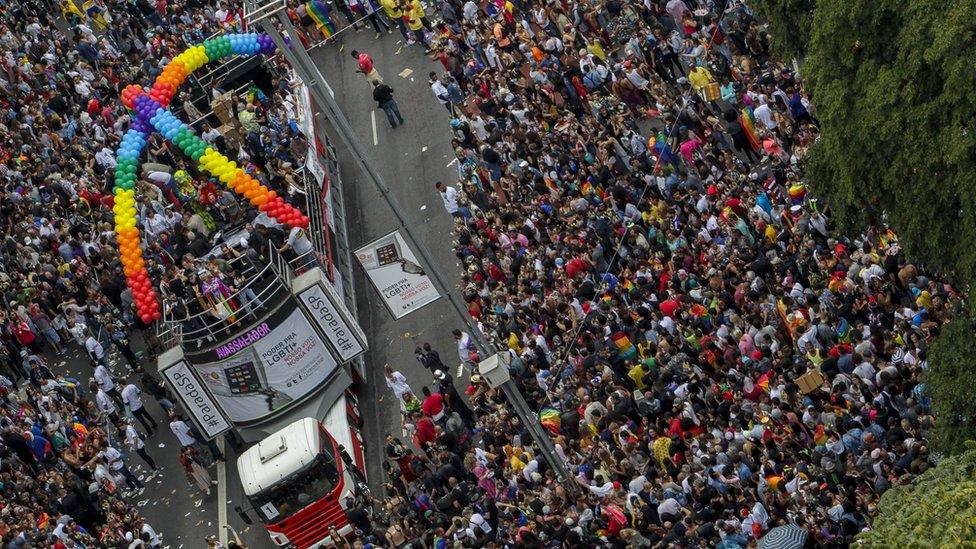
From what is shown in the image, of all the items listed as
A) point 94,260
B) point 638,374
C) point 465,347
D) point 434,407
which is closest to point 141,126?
point 94,260

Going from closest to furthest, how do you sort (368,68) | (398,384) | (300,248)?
(398,384) → (300,248) → (368,68)

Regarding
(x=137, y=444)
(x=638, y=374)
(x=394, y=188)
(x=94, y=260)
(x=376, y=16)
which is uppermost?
(x=376, y=16)

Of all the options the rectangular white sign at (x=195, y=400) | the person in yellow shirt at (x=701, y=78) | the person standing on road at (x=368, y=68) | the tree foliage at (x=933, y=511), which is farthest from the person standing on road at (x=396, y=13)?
the tree foliage at (x=933, y=511)

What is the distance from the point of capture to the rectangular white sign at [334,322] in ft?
139

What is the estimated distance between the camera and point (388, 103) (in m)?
52.7

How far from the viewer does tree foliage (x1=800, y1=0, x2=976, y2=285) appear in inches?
1094

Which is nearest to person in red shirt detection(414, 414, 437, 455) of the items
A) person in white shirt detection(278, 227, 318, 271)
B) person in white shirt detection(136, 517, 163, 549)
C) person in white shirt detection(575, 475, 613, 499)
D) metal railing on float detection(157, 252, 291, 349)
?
metal railing on float detection(157, 252, 291, 349)

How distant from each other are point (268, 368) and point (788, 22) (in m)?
14.2

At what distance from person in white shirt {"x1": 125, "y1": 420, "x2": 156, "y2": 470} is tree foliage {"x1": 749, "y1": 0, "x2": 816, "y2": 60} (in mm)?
16527

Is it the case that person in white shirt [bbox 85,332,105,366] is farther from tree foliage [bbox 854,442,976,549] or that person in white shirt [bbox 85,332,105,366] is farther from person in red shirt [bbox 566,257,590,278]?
tree foliage [bbox 854,442,976,549]

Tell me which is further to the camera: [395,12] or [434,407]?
[395,12]

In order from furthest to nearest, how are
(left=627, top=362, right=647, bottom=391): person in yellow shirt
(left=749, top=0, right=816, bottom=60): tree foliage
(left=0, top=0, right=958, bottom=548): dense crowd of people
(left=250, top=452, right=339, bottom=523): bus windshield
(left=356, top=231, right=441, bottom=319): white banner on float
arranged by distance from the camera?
(left=250, top=452, right=339, bottom=523): bus windshield
(left=627, top=362, right=647, bottom=391): person in yellow shirt
(left=356, top=231, right=441, bottom=319): white banner on float
(left=749, top=0, right=816, bottom=60): tree foliage
(left=0, top=0, right=958, bottom=548): dense crowd of people

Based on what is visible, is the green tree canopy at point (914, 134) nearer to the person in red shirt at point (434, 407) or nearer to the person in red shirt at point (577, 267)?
the person in red shirt at point (577, 267)

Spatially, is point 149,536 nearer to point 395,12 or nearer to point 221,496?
point 221,496
